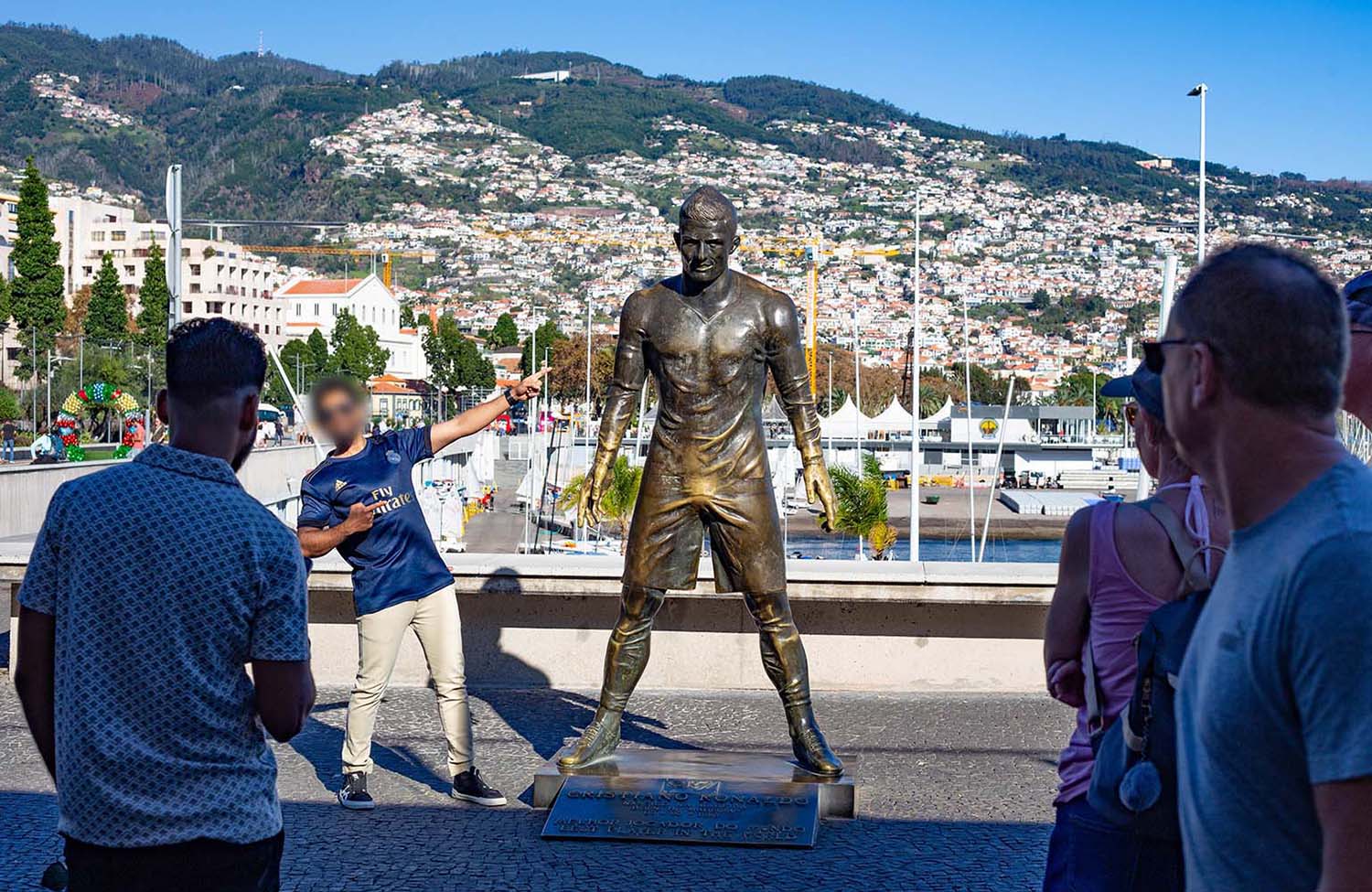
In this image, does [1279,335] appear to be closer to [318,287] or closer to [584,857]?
[584,857]

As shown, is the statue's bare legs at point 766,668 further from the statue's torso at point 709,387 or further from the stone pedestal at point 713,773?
the statue's torso at point 709,387

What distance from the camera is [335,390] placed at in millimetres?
6512

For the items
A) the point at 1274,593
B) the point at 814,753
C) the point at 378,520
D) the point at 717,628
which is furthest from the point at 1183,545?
the point at 717,628

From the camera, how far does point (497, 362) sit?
158 metres

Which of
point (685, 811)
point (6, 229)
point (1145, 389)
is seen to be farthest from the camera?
point (6, 229)

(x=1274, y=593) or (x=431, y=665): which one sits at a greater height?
(x=1274, y=593)

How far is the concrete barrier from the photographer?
845cm

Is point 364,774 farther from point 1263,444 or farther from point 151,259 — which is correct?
point 151,259

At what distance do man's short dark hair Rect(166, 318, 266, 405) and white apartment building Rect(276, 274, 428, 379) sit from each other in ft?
462

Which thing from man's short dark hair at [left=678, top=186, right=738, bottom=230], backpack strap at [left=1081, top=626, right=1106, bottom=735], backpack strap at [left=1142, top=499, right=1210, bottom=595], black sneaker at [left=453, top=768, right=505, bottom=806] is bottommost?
black sneaker at [left=453, top=768, right=505, bottom=806]

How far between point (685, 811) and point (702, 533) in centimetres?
123

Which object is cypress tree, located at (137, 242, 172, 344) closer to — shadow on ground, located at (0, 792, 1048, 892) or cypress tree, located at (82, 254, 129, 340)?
cypress tree, located at (82, 254, 129, 340)

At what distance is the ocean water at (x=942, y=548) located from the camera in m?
55.2

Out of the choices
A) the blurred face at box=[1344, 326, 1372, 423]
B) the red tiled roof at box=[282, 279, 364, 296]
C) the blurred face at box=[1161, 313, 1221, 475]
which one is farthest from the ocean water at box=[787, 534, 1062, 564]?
the red tiled roof at box=[282, 279, 364, 296]
